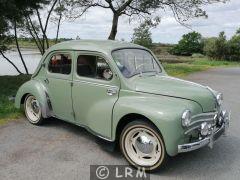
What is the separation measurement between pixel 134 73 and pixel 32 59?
15.4 meters

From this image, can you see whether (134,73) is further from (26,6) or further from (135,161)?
(26,6)

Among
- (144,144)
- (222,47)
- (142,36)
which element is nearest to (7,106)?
(144,144)

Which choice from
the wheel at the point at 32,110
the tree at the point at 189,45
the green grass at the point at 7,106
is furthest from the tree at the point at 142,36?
the tree at the point at 189,45

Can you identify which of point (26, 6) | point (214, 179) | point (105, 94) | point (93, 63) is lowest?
point (214, 179)

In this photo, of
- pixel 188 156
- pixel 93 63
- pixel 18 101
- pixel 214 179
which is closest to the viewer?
pixel 214 179

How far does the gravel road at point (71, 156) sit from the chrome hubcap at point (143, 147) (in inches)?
9.2

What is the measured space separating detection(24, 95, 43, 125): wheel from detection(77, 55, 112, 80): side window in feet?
4.90

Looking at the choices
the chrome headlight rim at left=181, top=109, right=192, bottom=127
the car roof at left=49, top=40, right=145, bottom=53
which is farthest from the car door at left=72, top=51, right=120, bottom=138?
the chrome headlight rim at left=181, top=109, right=192, bottom=127

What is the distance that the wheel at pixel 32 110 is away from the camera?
736cm

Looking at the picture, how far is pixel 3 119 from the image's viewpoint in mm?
7820

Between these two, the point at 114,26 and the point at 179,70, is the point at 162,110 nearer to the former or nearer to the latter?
the point at 179,70

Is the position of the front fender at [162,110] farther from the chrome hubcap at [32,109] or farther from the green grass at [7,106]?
the green grass at [7,106]

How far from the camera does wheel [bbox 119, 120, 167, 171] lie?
5.12 meters

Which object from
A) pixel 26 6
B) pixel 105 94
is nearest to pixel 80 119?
pixel 105 94
